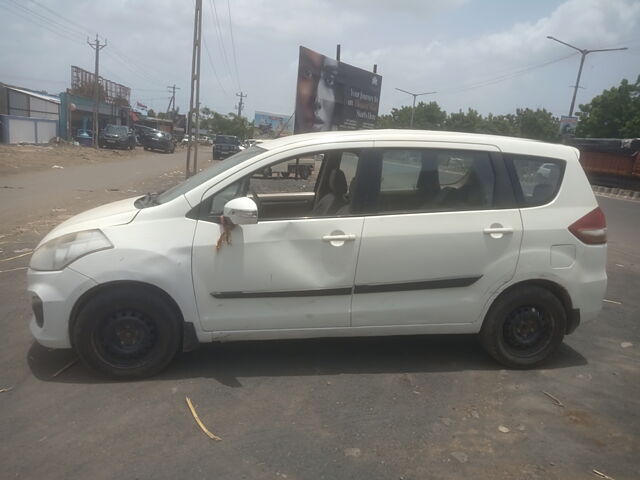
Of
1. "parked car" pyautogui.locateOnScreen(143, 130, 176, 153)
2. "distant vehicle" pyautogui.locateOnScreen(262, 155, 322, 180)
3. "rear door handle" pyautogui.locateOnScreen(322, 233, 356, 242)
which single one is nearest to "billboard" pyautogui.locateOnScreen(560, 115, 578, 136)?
"parked car" pyautogui.locateOnScreen(143, 130, 176, 153)

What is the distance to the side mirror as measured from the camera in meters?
3.51

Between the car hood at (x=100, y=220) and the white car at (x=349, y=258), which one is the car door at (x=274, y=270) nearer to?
the white car at (x=349, y=258)

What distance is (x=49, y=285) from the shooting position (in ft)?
11.6

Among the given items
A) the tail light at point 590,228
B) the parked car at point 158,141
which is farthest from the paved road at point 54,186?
the parked car at point 158,141

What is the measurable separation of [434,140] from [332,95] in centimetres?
1167

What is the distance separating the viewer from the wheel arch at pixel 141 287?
3.54m

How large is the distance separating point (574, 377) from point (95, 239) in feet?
11.9

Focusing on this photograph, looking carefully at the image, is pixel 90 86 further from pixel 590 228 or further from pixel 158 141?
pixel 590 228

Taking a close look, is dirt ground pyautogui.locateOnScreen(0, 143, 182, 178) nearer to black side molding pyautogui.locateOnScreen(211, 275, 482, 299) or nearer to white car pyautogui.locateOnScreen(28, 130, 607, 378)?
white car pyautogui.locateOnScreen(28, 130, 607, 378)

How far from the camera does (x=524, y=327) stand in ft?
13.6

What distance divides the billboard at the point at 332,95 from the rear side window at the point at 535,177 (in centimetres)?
997

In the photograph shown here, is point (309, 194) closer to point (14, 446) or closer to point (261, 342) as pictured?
point (261, 342)

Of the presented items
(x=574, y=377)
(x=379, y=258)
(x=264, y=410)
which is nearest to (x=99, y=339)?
(x=264, y=410)

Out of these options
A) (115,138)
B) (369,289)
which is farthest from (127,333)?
(115,138)
